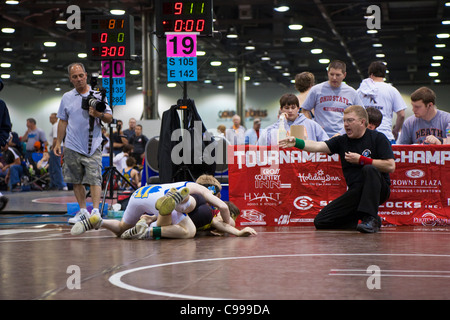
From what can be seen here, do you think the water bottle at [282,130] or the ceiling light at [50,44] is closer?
the water bottle at [282,130]

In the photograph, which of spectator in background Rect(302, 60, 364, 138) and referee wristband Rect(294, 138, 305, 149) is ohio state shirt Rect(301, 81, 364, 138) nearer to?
spectator in background Rect(302, 60, 364, 138)

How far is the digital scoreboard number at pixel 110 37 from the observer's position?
10086 millimetres

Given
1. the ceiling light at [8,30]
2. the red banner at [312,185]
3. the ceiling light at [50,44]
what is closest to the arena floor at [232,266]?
the red banner at [312,185]

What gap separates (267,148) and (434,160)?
1909 mm

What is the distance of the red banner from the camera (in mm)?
7359

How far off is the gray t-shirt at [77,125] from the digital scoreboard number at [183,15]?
69.7 inches

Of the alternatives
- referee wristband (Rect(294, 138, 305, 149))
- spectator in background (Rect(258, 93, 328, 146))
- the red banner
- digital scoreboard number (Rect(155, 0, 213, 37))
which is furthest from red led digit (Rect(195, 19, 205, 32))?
referee wristband (Rect(294, 138, 305, 149))

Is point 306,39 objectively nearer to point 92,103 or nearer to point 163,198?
point 92,103

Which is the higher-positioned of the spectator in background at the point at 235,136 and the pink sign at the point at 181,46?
the pink sign at the point at 181,46

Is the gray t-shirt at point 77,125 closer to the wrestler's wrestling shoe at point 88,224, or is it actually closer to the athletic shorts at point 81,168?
the athletic shorts at point 81,168

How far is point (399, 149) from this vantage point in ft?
24.1
